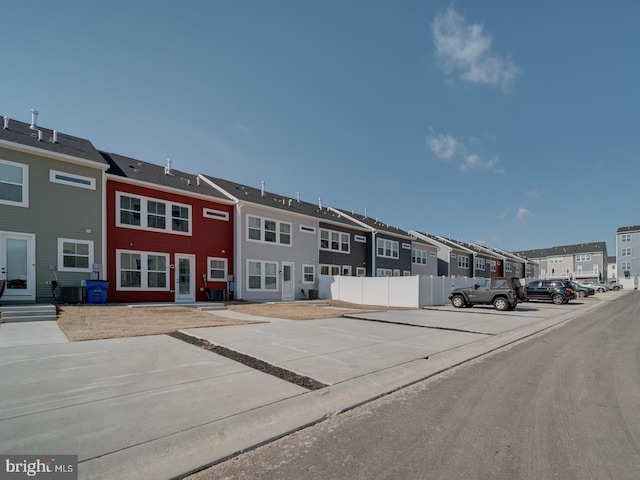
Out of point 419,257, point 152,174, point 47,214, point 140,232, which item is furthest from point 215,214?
point 419,257

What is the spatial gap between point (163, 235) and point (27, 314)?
7.94 metres

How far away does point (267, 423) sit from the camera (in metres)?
3.97

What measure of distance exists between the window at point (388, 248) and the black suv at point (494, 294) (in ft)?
38.8

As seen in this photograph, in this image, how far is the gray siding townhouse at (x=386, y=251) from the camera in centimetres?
3144

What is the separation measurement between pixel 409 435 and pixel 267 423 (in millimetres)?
1584

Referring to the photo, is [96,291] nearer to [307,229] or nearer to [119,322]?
[119,322]

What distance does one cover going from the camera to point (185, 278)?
62.8ft

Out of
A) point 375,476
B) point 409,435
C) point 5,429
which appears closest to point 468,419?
point 409,435

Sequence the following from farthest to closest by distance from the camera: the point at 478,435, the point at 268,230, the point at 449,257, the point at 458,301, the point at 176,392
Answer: the point at 449,257 → the point at 268,230 → the point at 458,301 → the point at 176,392 → the point at 478,435

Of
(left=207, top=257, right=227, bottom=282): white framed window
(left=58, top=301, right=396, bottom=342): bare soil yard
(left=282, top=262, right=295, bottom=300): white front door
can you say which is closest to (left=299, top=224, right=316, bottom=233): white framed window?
(left=282, top=262, right=295, bottom=300): white front door

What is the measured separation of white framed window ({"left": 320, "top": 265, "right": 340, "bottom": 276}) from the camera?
2716 centimetres

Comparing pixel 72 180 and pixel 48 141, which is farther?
pixel 48 141

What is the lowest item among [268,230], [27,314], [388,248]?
[27,314]

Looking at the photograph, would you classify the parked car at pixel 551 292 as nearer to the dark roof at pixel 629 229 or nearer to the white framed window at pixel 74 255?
the white framed window at pixel 74 255
